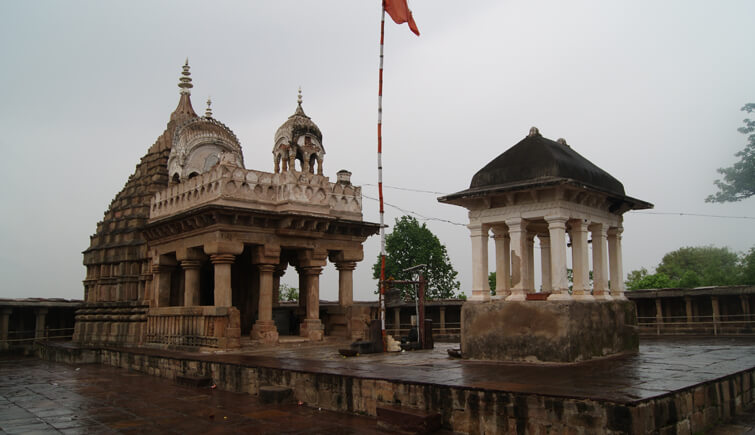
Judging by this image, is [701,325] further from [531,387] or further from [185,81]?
[185,81]

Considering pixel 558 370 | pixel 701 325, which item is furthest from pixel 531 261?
pixel 701 325

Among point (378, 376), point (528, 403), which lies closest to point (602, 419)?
point (528, 403)

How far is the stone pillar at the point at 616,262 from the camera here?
12188 mm

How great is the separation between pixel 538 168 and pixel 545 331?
292cm

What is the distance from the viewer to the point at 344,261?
18.6 metres

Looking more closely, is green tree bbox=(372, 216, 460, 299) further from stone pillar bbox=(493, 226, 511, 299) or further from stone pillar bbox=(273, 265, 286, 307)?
stone pillar bbox=(493, 226, 511, 299)

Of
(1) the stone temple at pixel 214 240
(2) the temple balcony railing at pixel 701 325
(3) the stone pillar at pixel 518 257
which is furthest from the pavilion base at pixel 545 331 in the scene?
(2) the temple balcony railing at pixel 701 325

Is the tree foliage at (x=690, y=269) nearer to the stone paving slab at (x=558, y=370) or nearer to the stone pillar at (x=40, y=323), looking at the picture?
the stone paving slab at (x=558, y=370)

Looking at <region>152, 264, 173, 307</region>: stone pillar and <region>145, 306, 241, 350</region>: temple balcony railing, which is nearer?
<region>145, 306, 241, 350</region>: temple balcony railing

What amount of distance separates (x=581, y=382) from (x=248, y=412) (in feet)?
16.1

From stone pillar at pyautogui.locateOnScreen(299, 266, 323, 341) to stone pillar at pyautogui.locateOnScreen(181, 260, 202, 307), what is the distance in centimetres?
321

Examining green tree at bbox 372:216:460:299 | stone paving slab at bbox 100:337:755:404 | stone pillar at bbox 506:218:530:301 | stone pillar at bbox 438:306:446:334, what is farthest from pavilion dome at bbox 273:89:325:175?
green tree at bbox 372:216:460:299

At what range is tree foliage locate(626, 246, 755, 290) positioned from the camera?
39281 millimetres

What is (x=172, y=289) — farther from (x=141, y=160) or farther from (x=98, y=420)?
(x=98, y=420)
